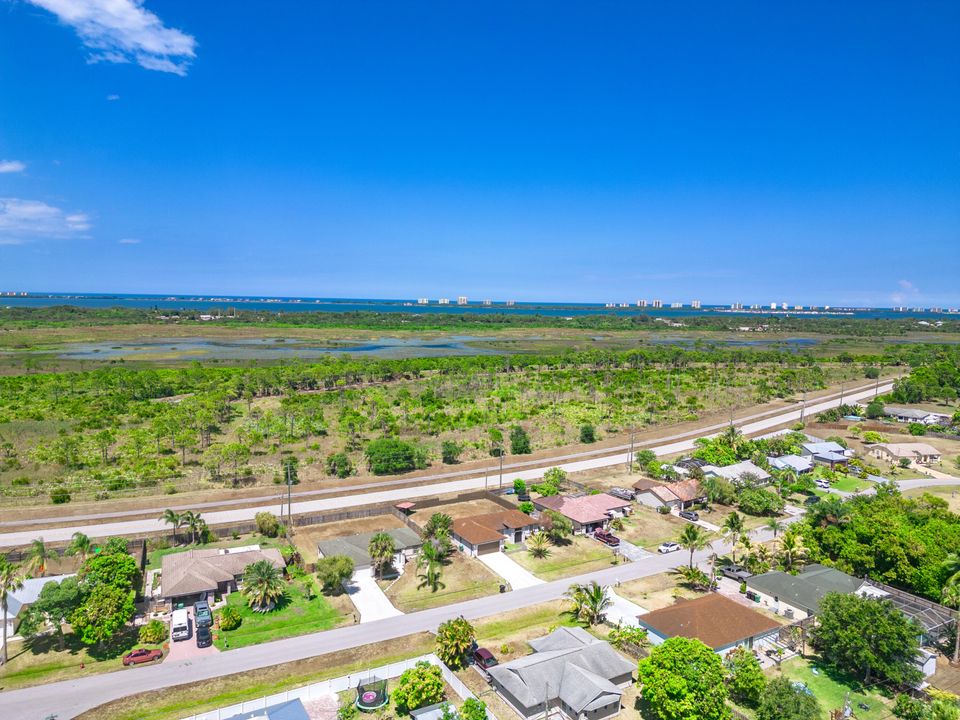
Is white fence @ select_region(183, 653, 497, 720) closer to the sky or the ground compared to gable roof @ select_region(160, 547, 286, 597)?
closer to the ground

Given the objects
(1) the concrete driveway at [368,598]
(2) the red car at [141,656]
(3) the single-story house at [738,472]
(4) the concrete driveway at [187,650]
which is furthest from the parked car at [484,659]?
(3) the single-story house at [738,472]

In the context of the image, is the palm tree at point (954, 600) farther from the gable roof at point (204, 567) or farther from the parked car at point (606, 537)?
the gable roof at point (204, 567)

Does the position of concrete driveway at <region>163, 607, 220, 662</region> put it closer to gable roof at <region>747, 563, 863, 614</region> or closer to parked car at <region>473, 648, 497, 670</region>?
parked car at <region>473, 648, 497, 670</region>

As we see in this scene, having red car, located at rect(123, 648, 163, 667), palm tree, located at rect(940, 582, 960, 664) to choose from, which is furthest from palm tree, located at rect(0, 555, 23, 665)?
palm tree, located at rect(940, 582, 960, 664)

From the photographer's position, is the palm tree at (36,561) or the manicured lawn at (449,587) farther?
the manicured lawn at (449,587)

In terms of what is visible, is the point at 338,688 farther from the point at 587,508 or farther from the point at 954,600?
the point at 954,600

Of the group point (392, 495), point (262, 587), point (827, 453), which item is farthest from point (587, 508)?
point (827, 453)

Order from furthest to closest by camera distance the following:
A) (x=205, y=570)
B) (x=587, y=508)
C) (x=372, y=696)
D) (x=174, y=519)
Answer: (x=587, y=508) → (x=174, y=519) → (x=205, y=570) → (x=372, y=696)
